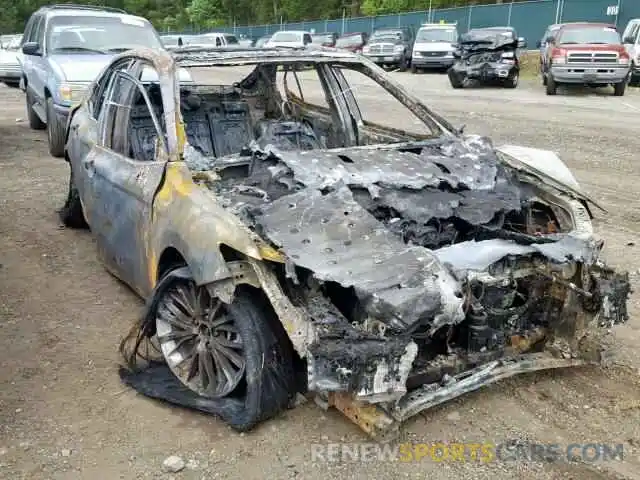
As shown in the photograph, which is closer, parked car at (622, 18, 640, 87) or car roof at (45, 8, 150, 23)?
car roof at (45, 8, 150, 23)

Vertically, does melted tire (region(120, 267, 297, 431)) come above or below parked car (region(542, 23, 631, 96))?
below

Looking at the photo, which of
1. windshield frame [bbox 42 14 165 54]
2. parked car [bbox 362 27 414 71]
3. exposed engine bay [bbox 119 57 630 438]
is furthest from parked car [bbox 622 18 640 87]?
exposed engine bay [bbox 119 57 630 438]

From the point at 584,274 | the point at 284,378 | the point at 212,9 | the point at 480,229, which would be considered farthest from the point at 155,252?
the point at 212,9

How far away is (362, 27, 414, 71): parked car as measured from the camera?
27.4 metres

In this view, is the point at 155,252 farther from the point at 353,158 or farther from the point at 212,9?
the point at 212,9

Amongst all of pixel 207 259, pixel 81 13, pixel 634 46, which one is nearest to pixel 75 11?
pixel 81 13

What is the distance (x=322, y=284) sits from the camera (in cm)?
313

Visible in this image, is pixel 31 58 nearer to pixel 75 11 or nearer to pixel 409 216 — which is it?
pixel 75 11

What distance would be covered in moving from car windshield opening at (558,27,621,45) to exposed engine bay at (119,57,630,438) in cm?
1494

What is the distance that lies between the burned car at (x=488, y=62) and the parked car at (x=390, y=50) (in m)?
7.14

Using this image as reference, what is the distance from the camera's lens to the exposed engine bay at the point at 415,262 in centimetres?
289

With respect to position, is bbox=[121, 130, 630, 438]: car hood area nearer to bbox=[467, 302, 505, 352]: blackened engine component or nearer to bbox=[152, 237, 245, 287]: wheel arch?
bbox=[467, 302, 505, 352]: blackened engine component

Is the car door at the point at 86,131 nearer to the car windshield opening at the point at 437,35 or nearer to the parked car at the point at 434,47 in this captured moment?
the parked car at the point at 434,47

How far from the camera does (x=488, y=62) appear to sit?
65.1 ft
